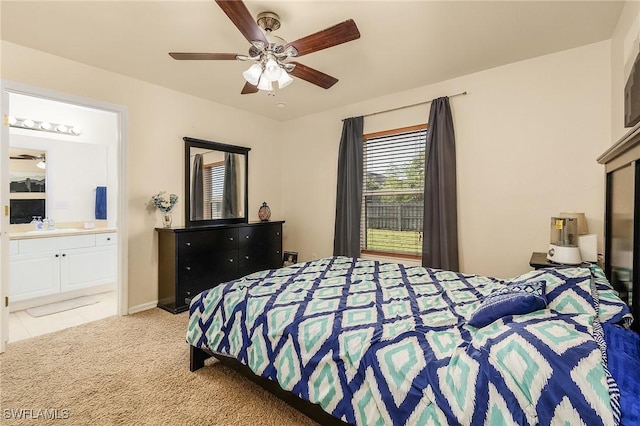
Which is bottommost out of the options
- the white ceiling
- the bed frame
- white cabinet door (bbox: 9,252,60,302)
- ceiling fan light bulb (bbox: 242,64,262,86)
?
the bed frame

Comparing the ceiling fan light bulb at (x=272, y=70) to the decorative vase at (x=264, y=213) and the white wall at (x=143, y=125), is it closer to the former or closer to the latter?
the white wall at (x=143, y=125)

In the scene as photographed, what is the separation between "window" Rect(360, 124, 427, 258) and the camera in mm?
3740

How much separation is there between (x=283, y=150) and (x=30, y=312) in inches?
153

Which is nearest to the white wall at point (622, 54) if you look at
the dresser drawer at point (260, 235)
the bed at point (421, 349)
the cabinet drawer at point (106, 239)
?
the bed at point (421, 349)

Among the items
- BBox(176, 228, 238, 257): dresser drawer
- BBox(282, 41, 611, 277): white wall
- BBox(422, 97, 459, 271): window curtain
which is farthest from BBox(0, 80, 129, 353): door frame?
BBox(422, 97, 459, 271): window curtain

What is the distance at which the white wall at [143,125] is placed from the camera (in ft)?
9.14

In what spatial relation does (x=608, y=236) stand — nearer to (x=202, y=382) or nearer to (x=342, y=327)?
(x=342, y=327)

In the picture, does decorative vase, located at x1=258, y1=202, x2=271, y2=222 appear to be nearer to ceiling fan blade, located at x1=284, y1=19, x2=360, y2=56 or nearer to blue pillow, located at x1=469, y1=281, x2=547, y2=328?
ceiling fan blade, located at x1=284, y1=19, x2=360, y2=56

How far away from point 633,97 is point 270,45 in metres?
2.28

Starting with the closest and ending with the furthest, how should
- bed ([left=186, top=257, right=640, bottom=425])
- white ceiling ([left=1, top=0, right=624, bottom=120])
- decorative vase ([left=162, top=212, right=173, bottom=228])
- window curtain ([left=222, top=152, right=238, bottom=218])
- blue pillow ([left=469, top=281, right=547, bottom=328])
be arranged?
bed ([left=186, top=257, right=640, bottom=425]), blue pillow ([left=469, top=281, right=547, bottom=328]), white ceiling ([left=1, top=0, right=624, bottom=120]), decorative vase ([left=162, top=212, right=173, bottom=228]), window curtain ([left=222, top=152, right=238, bottom=218])

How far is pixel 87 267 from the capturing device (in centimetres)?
399

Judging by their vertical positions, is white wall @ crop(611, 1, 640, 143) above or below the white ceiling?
below

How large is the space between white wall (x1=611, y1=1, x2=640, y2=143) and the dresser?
3.87 meters

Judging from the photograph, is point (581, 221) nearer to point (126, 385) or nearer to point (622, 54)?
point (622, 54)
